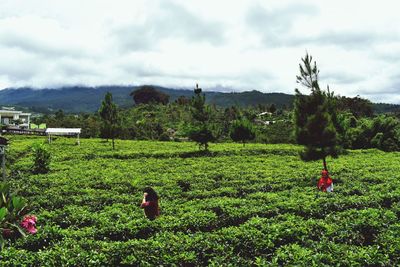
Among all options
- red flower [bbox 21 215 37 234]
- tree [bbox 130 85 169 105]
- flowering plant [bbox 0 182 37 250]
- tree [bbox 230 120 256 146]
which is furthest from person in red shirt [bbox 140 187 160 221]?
tree [bbox 130 85 169 105]

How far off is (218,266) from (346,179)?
14691 mm

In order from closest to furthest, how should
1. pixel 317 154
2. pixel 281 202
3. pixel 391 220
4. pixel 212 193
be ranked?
pixel 391 220 → pixel 281 202 → pixel 212 193 → pixel 317 154

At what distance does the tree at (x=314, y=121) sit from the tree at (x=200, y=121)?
1410 centimetres

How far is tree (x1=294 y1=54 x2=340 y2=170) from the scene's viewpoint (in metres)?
22.1

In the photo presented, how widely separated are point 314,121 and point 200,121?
53.4 feet

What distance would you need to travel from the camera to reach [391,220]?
38.0 feet

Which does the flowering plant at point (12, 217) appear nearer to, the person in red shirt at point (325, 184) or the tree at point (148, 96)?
the person in red shirt at point (325, 184)

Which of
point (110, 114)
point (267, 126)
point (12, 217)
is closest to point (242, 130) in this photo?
point (110, 114)

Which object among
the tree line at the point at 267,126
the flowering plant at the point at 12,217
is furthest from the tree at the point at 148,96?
the flowering plant at the point at 12,217

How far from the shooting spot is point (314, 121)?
22141 millimetres

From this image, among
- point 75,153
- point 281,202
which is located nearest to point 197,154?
point 75,153

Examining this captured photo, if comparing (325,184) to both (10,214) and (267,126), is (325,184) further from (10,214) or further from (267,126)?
(267,126)

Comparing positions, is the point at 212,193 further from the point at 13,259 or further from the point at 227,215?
the point at 13,259

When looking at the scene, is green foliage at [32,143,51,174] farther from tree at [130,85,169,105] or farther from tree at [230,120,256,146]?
tree at [130,85,169,105]
